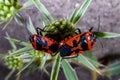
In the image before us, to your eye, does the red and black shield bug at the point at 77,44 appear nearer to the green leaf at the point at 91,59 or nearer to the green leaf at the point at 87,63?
the green leaf at the point at 87,63

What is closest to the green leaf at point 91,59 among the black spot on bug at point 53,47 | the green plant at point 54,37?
the green plant at point 54,37

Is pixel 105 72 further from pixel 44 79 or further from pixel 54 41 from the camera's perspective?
pixel 54 41

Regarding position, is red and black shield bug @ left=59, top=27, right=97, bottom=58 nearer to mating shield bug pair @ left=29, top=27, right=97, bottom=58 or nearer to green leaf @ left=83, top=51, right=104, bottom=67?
mating shield bug pair @ left=29, top=27, right=97, bottom=58

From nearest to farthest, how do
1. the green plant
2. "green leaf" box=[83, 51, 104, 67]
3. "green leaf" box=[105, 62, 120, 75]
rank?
the green plant, "green leaf" box=[83, 51, 104, 67], "green leaf" box=[105, 62, 120, 75]

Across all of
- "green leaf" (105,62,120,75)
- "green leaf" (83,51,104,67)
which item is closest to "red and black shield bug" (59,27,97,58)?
"green leaf" (83,51,104,67)

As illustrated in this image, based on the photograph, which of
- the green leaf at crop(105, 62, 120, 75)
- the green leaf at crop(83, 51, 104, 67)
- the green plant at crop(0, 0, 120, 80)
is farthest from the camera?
the green leaf at crop(105, 62, 120, 75)

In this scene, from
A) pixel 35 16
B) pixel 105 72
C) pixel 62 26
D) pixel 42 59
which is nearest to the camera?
pixel 62 26

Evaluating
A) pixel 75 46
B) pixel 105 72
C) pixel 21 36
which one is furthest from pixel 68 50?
pixel 21 36
